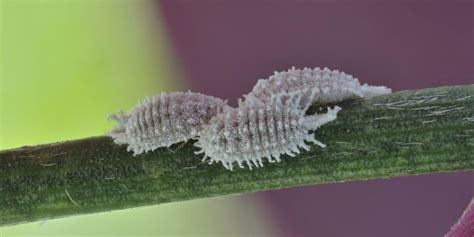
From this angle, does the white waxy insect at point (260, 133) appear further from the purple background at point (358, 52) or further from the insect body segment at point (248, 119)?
the purple background at point (358, 52)

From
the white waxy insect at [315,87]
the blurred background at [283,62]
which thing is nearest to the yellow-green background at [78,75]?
the blurred background at [283,62]

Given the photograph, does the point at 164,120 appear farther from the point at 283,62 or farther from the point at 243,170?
the point at 283,62

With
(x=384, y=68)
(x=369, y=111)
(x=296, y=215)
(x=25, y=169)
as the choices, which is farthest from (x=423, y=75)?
(x=25, y=169)

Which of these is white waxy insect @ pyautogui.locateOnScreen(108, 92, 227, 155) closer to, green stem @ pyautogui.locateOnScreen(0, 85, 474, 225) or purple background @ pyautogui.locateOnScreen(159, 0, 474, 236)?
green stem @ pyautogui.locateOnScreen(0, 85, 474, 225)

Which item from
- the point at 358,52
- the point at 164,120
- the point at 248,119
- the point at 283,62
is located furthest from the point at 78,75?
the point at 248,119

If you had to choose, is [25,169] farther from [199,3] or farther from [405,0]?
[405,0]
